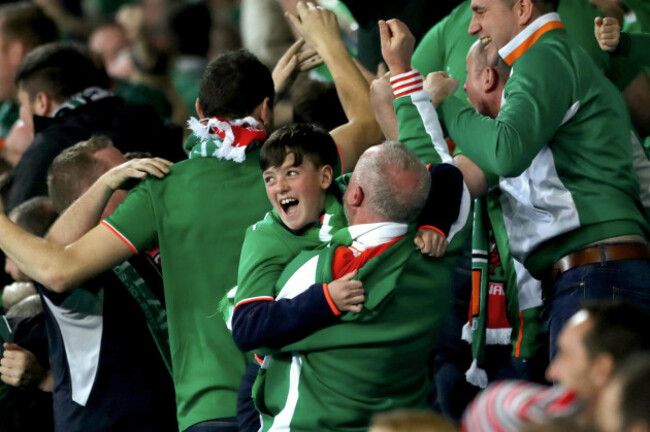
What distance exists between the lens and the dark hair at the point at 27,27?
6.63 m

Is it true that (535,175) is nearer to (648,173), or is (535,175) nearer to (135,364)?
(648,173)

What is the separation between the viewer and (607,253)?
3402 millimetres

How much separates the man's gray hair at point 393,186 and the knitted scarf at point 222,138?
60 centimetres

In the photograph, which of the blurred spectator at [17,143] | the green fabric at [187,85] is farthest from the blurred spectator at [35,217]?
the green fabric at [187,85]

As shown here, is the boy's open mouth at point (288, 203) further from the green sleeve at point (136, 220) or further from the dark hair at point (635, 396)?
the dark hair at point (635, 396)

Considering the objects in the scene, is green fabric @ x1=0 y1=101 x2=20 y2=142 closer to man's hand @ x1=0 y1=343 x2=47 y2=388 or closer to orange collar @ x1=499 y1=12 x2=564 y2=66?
man's hand @ x1=0 y1=343 x2=47 y2=388

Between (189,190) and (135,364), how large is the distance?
2.14ft

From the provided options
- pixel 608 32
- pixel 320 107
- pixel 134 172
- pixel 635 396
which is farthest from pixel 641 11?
pixel 635 396

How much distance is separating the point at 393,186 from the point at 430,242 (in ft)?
0.61

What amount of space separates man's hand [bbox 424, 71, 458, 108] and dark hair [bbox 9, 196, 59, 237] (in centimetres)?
160

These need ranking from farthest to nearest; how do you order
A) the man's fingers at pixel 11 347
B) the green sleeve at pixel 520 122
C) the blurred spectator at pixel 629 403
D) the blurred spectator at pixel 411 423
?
the man's fingers at pixel 11 347
the green sleeve at pixel 520 122
the blurred spectator at pixel 411 423
the blurred spectator at pixel 629 403

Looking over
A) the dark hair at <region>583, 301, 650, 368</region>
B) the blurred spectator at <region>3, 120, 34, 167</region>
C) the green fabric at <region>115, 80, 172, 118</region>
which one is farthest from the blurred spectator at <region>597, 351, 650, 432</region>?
the green fabric at <region>115, 80, 172, 118</region>

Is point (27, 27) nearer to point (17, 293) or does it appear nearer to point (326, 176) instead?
point (17, 293)

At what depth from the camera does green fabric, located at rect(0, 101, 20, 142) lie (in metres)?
7.00
